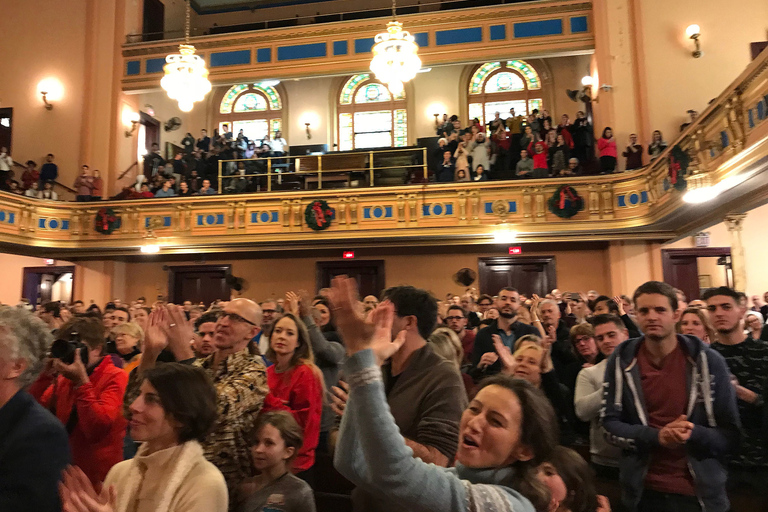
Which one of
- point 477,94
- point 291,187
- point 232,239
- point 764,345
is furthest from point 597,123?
point 764,345

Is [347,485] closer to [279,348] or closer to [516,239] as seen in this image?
[279,348]

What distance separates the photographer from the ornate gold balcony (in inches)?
365

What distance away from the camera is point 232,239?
1064cm

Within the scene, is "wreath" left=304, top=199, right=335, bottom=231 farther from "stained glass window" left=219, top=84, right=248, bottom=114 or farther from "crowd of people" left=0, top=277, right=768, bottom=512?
"crowd of people" left=0, top=277, right=768, bottom=512

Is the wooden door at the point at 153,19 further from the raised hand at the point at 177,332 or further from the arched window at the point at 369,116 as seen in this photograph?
the raised hand at the point at 177,332

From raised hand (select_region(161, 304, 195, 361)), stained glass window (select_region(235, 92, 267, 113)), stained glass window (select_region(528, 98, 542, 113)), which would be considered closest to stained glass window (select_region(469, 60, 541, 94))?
stained glass window (select_region(528, 98, 542, 113))

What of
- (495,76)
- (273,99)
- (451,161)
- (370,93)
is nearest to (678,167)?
(451,161)

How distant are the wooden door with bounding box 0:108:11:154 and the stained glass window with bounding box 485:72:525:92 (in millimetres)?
11110

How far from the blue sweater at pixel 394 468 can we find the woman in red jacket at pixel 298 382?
1510 millimetres

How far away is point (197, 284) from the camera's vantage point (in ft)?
39.8

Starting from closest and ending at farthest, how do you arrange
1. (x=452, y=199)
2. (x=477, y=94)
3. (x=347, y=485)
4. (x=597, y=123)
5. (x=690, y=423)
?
(x=690, y=423)
(x=347, y=485)
(x=452, y=199)
(x=597, y=123)
(x=477, y=94)

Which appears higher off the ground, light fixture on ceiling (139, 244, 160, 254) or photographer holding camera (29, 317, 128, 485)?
light fixture on ceiling (139, 244, 160, 254)

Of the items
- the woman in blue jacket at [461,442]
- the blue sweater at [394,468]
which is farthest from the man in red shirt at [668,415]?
the blue sweater at [394,468]

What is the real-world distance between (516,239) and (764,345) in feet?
24.5
